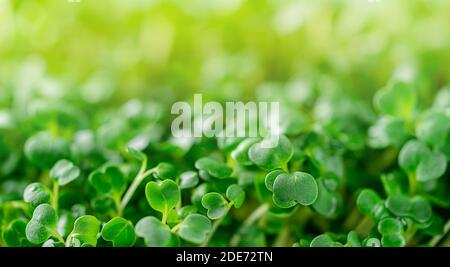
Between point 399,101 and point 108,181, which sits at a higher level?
point 399,101

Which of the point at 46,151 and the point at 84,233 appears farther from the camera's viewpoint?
the point at 46,151

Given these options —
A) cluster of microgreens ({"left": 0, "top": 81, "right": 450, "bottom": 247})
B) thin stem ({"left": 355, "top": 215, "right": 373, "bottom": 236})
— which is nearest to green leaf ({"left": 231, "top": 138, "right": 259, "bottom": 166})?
cluster of microgreens ({"left": 0, "top": 81, "right": 450, "bottom": 247})

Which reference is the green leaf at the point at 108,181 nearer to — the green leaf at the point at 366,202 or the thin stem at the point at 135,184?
the thin stem at the point at 135,184

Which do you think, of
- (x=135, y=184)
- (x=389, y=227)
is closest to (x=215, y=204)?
(x=135, y=184)

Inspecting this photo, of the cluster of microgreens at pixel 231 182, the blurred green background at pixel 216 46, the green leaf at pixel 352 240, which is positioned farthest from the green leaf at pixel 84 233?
the blurred green background at pixel 216 46

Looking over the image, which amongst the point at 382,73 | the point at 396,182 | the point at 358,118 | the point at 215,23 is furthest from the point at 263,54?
the point at 396,182

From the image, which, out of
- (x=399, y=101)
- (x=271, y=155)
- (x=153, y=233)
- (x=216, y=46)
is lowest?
(x=153, y=233)

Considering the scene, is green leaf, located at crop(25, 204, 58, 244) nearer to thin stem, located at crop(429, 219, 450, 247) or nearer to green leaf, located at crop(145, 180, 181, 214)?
green leaf, located at crop(145, 180, 181, 214)

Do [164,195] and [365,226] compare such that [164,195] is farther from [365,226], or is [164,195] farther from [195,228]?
[365,226]
